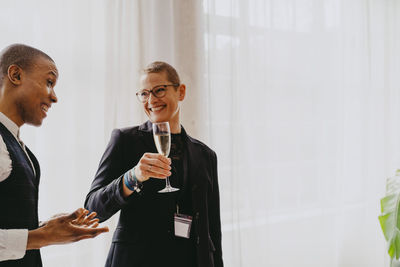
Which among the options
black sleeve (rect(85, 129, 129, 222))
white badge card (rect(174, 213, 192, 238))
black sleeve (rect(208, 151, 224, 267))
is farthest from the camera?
black sleeve (rect(208, 151, 224, 267))

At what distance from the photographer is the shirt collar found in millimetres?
964

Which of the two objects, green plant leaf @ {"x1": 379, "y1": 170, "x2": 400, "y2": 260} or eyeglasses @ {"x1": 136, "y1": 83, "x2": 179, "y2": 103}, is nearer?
eyeglasses @ {"x1": 136, "y1": 83, "x2": 179, "y2": 103}

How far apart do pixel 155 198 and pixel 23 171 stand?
530mm

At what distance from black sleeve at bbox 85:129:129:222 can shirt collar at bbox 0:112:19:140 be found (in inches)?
14.3

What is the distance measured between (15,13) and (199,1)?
1068mm

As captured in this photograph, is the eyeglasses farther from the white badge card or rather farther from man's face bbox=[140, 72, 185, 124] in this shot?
the white badge card

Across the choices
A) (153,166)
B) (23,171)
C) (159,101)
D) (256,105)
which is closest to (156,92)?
(159,101)

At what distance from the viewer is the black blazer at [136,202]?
4.16ft

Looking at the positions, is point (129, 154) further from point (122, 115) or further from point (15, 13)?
point (15, 13)

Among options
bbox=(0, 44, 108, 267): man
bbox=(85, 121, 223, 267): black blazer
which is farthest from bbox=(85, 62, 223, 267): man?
bbox=(0, 44, 108, 267): man

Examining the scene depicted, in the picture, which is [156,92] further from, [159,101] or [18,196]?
[18,196]

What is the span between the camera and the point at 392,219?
2264 millimetres

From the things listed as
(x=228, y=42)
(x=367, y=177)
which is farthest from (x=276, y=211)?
(x=228, y=42)

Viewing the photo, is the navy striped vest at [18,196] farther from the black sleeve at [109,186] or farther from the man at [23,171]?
the black sleeve at [109,186]
